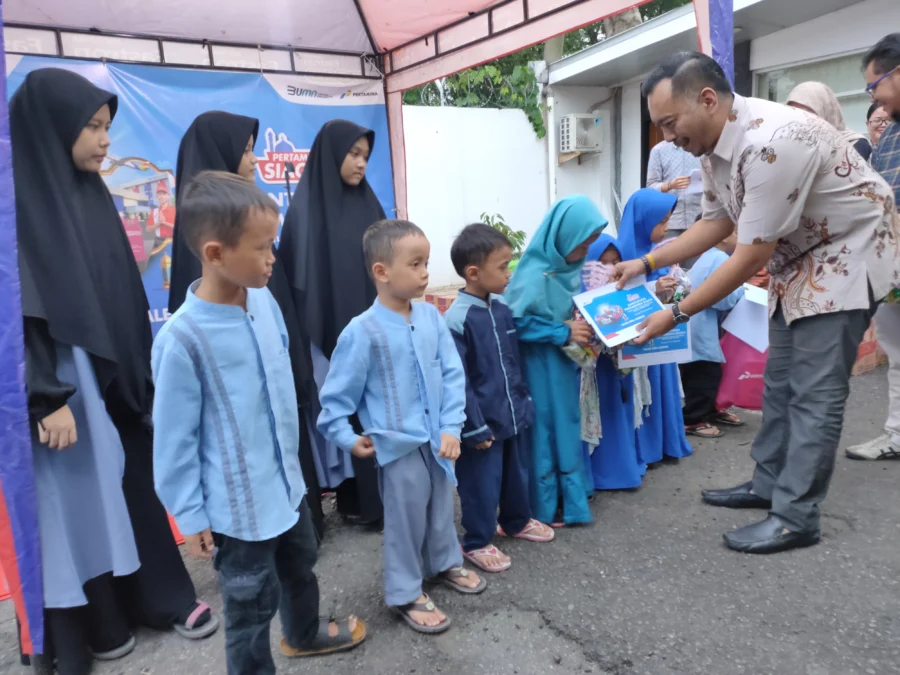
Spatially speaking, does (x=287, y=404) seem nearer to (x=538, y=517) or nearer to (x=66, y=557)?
(x=66, y=557)

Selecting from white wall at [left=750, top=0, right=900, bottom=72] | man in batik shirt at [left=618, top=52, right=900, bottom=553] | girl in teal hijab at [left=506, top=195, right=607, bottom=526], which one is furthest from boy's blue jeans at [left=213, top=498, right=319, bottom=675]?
white wall at [left=750, top=0, right=900, bottom=72]

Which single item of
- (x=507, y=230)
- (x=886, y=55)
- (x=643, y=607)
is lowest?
(x=643, y=607)

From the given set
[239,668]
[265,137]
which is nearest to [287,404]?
[239,668]

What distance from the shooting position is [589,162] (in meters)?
9.06

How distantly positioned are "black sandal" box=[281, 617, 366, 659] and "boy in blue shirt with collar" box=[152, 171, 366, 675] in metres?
0.38

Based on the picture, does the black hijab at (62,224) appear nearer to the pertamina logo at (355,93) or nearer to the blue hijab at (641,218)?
the blue hijab at (641,218)

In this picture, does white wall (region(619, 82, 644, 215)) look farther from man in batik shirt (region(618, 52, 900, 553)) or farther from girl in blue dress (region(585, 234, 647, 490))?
man in batik shirt (region(618, 52, 900, 553))

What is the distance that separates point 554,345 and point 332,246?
3.67ft

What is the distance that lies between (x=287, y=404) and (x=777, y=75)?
725cm

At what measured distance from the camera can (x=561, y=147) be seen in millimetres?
8734

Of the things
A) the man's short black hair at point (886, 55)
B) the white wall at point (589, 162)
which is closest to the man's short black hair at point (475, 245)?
the man's short black hair at point (886, 55)

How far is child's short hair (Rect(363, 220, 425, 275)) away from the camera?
215cm

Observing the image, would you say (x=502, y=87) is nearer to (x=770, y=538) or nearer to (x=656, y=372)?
(x=656, y=372)

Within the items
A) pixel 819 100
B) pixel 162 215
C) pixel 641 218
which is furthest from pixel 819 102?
pixel 162 215
